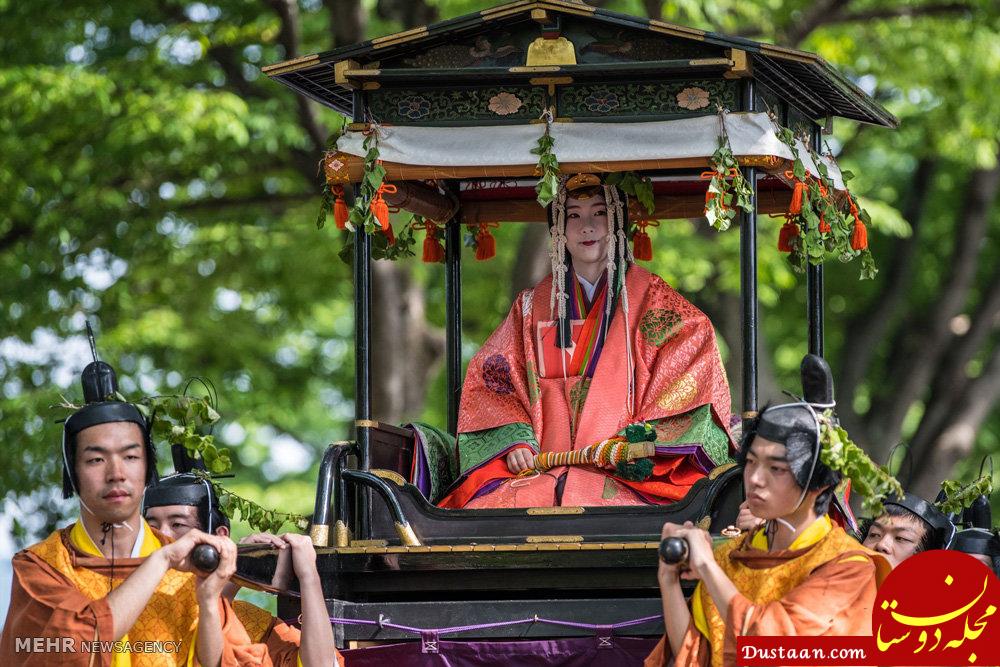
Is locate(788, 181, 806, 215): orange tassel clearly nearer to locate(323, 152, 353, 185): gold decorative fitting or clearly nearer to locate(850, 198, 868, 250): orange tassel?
locate(850, 198, 868, 250): orange tassel

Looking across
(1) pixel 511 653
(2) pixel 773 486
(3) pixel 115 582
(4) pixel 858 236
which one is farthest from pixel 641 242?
(3) pixel 115 582

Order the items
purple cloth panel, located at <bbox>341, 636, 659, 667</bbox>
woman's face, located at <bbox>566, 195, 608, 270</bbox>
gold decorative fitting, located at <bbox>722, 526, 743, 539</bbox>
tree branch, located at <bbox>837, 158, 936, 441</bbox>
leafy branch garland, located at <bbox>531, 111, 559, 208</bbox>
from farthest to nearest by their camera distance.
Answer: tree branch, located at <bbox>837, 158, 936, 441</bbox>, woman's face, located at <bbox>566, 195, 608, 270</bbox>, leafy branch garland, located at <bbox>531, 111, 559, 208</bbox>, purple cloth panel, located at <bbox>341, 636, 659, 667</bbox>, gold decorative fitting, located at <bbox>722, 526, 743, 539</bbox>

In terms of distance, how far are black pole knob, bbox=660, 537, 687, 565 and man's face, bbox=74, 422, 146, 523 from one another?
1.74 m

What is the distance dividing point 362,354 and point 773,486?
8.96 feet

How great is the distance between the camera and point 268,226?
16.3 metres

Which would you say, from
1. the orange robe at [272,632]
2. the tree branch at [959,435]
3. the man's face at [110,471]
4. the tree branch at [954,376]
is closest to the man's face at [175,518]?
the orange robe at [272,632]

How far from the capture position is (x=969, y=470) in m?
18.5

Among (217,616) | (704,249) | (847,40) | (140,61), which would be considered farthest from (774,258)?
(217,616)

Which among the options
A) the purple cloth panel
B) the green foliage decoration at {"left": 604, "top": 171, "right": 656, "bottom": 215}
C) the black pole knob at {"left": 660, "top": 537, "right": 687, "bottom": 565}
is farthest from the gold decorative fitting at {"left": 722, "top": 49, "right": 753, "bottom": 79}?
the black pole knob at {"left": 660, "top": 537, "right": 687, "bottom": 565}

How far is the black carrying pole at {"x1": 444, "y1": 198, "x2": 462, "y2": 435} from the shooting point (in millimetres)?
9398

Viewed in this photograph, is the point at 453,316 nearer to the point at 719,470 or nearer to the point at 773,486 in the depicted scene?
the point at 719,470

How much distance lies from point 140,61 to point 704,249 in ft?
15.5

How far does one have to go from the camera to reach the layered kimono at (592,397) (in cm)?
779

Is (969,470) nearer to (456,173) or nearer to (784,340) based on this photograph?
(784,340)
